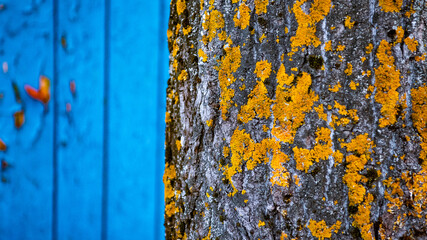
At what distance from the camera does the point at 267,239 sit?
53 cm

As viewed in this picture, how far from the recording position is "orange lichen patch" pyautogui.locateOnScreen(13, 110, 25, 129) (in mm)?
1380

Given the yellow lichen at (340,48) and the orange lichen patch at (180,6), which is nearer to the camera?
the yellow lichen at (340,48)

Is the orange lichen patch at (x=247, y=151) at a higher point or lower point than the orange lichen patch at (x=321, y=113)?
lower

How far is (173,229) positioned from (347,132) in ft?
1.24

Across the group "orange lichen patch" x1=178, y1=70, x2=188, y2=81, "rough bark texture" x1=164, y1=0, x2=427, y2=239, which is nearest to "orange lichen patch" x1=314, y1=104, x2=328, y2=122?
"rough bark texture" x1=164, y1=0, x2=427, y2=239

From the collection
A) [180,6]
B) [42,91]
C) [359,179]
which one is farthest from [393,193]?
[42,91]

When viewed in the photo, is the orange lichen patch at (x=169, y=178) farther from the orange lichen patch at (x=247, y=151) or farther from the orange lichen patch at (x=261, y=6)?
the orange lichen patch at (x=261, y=6)

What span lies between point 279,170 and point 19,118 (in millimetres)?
1265

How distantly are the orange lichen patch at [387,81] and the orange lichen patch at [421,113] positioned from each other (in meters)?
0.03

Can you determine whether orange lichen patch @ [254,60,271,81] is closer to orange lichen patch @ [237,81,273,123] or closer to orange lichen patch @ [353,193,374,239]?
orange lichen patch @ [237,81,273,123]

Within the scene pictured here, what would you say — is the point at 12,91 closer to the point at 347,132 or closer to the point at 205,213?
the point at 205,213

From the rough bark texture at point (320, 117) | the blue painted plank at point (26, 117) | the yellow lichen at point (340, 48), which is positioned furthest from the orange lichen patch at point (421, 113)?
the blue painted plank at point (26, 117)

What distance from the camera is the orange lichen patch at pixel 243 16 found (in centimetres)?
53

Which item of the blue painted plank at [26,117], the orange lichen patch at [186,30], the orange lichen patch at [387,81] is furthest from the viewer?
the blue painted plank at [26,117]
